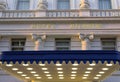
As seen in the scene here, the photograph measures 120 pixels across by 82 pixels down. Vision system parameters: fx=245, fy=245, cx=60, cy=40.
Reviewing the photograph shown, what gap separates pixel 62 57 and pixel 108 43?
8.52m

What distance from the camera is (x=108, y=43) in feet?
69.7

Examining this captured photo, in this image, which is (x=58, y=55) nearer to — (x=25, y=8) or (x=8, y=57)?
(x=8, y=57)

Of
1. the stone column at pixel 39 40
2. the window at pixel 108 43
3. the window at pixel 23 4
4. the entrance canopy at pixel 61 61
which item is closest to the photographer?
the entrance canopy at pixel 61 61

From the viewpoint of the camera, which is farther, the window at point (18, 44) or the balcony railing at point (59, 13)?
the window at point (18, 44)

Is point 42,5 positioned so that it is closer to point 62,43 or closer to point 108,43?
point 62,43

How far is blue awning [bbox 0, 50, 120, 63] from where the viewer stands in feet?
44.9

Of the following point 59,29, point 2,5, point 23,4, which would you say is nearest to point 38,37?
point 59,29

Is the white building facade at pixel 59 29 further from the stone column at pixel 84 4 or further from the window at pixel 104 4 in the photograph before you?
the window at pixel 104 4

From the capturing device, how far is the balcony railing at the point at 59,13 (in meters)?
21.1

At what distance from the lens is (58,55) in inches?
550

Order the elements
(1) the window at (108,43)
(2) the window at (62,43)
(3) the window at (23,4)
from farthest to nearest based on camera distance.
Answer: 1. (3) the window at (23,4)
2. (2) the window at (62,43)
3. (1) the window at (108,43)

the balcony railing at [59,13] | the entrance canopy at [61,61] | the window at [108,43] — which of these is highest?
the balcony railing at [59,13]

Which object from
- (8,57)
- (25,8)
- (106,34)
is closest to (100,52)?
(8,57)

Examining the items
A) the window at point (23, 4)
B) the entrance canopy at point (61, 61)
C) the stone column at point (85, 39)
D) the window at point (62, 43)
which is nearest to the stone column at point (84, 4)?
the stone column at point (85, 39)
